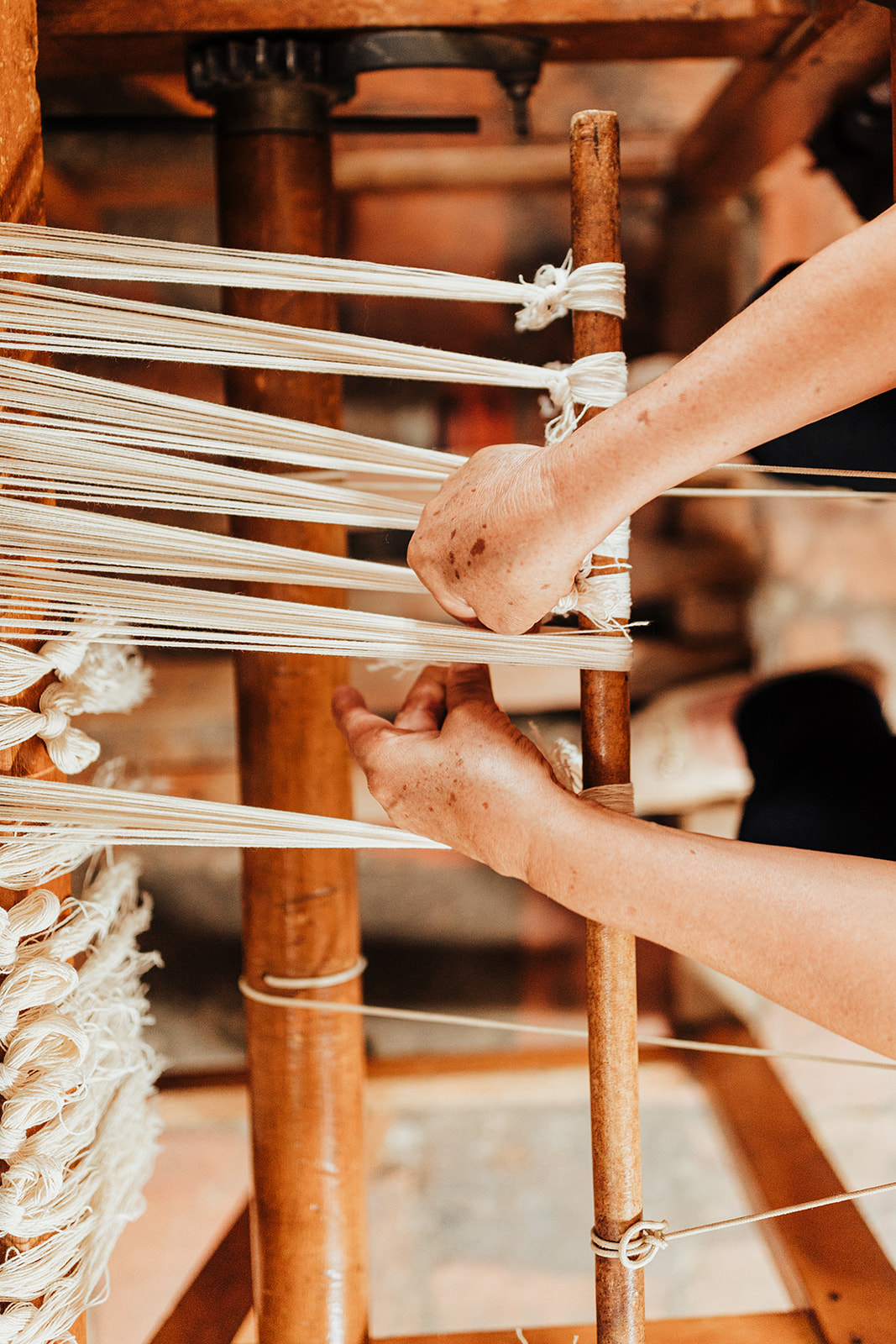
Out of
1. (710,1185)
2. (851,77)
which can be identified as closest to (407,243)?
(851,77)

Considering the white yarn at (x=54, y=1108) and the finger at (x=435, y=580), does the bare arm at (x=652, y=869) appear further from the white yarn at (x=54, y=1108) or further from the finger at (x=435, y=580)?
the white yarn at (x=54, y=1108)

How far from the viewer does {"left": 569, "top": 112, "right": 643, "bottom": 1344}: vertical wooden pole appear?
2.03 feet

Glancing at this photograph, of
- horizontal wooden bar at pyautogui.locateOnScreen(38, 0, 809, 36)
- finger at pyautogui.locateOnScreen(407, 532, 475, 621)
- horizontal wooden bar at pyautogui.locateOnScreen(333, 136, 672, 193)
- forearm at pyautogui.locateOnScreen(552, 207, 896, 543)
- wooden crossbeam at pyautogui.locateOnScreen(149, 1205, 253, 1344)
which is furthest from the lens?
horizontal wooden bar at pyautogui.locateOnScreen(333, 136, 672, 193)

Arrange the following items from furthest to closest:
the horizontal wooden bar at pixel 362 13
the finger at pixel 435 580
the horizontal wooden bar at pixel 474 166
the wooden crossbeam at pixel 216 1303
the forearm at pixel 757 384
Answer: the horizontal wooden bar at pixel 474 166
the wooden crossbeam at pixel 216 1303
the horizontal wooden bar at pixel 362 13
the finger at pixel 435 580
the forearm at pixel 757 384

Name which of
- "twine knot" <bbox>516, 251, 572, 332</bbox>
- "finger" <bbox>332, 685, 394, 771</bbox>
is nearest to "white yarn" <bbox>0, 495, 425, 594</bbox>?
"finger" <bbox>332, 685, 394, 771</bbox>

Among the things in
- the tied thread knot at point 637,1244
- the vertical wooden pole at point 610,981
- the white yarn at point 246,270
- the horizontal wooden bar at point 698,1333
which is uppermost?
the white yarn at point 246,270

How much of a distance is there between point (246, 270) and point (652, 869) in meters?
0.53

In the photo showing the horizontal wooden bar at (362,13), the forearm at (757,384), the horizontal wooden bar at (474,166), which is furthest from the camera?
the horizontal wooden bar at (474,166)

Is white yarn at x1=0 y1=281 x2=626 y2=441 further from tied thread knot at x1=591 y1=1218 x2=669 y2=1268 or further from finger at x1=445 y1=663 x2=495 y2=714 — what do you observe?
tied thread knot at x1=591 y1=1218 x2=669 y2=1268

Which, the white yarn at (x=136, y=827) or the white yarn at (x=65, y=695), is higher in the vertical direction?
the white yarn at (x=65, y=695)

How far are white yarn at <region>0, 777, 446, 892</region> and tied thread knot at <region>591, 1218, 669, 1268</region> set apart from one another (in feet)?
1.04

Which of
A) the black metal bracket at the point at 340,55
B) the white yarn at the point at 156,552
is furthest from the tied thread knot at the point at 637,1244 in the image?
the black metal bracket at the point at 340,55

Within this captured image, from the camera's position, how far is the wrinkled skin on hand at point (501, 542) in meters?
0.52

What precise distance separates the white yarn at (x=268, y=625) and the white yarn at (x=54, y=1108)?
141 mm
